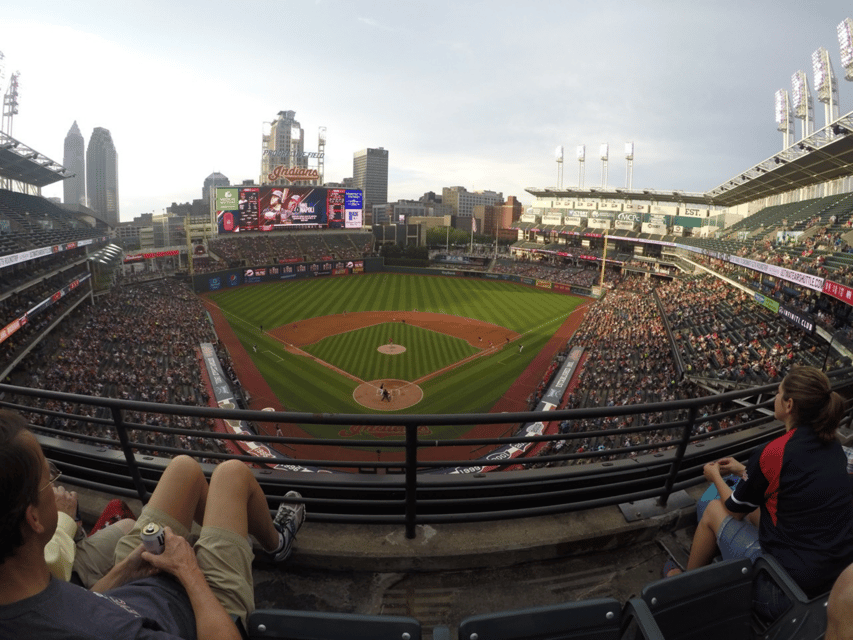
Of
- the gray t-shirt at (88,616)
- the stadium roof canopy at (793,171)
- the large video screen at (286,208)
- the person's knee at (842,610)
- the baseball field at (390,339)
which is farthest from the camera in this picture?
the large video screen at (286,208)

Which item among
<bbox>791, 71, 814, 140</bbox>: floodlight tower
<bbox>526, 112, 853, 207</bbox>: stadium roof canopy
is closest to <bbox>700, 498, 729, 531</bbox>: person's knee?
<bbox>526, 112, 853, 207</bbox>: stadium roof canopy

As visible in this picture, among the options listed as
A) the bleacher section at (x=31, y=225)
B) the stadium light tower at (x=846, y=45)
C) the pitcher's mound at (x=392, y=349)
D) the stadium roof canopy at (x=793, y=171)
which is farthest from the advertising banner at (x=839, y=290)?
the bleacher section at (x=31, y=225)

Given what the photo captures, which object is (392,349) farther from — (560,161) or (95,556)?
(560,161)

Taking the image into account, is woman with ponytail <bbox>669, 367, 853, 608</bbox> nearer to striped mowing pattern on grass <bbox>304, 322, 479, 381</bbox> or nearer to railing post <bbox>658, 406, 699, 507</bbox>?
railing post <bbox>658, 406, 699, 507</bbox>

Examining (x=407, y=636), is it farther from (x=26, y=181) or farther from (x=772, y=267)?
(x=26, y=181)

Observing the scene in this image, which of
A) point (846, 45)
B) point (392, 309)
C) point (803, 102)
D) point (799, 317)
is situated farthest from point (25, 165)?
point (803, 102)

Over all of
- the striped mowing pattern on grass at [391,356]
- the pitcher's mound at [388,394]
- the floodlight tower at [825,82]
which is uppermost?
the floodlight tower at [825,82]

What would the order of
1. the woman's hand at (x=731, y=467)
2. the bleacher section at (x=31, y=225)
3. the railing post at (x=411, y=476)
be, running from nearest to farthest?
the railing post at (x=411, y=476) < the woman's hand at (x=731, y=467) < the bleacher section at (x=31, y=225)

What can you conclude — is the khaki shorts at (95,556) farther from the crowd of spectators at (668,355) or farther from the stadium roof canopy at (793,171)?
the stadium roof canopy at (793,171)
